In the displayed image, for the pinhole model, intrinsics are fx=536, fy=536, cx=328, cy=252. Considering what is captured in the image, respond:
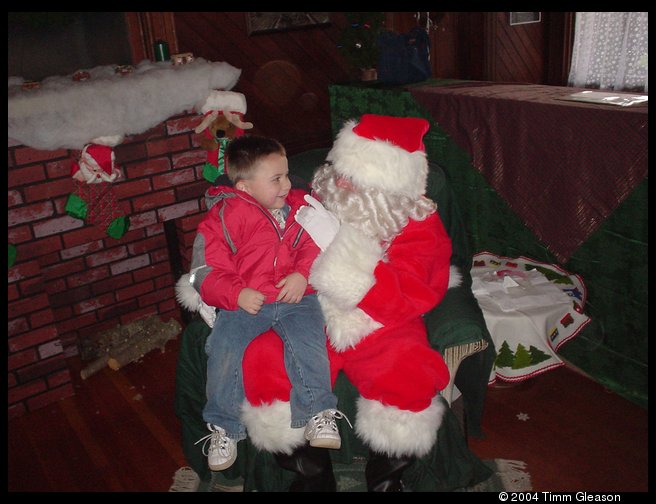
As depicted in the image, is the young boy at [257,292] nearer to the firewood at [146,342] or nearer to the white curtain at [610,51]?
the firewood at [146,342]

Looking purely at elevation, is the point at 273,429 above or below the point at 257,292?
below

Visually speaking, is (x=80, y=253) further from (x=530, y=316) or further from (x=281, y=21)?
(x=281, y=21)

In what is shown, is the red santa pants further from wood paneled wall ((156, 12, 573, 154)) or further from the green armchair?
wood paneled wall ((156, 12, 573, 154))

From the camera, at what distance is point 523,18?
4.90 metres

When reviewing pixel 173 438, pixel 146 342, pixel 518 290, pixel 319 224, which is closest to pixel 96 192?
pixel 146 342

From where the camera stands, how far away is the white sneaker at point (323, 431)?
1705 millimetres

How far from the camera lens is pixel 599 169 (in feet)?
7.10

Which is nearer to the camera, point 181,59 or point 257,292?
point 257,292

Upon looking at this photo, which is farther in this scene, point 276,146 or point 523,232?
point 523,232

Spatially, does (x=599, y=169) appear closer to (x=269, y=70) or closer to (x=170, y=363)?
(x=170, y=363)

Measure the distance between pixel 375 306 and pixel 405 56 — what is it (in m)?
1.94

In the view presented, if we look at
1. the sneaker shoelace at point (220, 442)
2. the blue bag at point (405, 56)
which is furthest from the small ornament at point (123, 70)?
the sneaker shoelace at point (220, 442)

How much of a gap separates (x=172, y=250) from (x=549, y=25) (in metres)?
3.95
